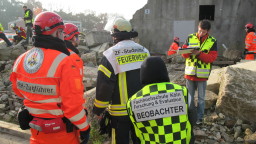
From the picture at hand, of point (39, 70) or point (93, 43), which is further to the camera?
point (93, 43)

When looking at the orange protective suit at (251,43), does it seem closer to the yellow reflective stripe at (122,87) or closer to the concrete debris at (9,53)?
the yellow reflective stripe at (122,87)

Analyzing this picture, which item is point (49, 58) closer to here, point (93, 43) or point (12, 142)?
point (12, 142)

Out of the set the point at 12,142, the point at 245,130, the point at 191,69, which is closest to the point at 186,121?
the point at 191,69

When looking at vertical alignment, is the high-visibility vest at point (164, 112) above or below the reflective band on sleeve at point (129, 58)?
below

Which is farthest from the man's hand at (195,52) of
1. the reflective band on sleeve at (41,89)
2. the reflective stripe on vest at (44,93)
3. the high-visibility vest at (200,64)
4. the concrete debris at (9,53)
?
the concrete debris at (9,53)

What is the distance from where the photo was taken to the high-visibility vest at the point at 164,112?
6.01 ft

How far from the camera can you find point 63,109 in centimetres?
208

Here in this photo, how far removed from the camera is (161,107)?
1833 millimetres

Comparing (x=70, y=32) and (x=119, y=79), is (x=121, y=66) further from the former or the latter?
(x=70, y=32)

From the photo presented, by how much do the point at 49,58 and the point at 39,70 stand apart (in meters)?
0.15

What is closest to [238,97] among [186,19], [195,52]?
[195,52]

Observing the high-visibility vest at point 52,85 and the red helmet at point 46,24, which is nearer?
the high-visibility vest at point 52,85

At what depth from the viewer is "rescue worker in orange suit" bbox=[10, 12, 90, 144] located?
2.01 m

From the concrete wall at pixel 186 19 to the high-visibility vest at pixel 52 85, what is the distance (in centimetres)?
1085
